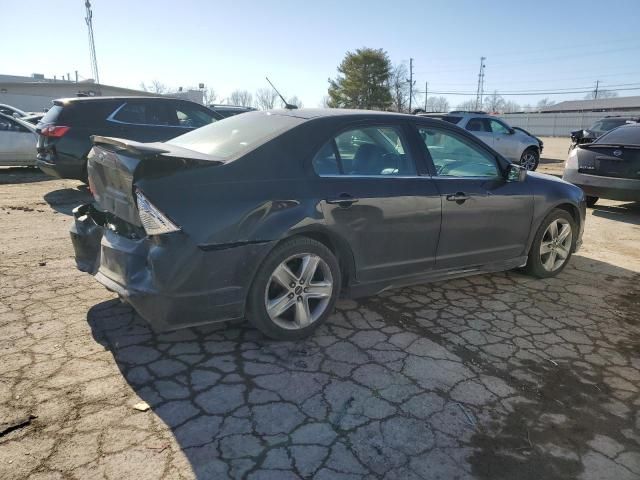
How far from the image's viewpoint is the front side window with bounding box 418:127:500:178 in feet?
13.7

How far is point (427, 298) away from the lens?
177 inches

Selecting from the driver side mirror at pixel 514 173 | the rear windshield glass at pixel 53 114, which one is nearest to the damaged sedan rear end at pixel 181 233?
the driver side mirror at pixel 514 173

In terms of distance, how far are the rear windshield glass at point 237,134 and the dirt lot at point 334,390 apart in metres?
1.31

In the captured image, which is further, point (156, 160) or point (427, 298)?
point (427, 298)

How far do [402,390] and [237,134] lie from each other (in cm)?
217

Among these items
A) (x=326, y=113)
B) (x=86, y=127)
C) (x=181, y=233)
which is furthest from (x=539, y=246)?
(x=86, y=127)

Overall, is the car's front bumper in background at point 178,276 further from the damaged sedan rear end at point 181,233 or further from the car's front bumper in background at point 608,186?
the car's front bumper in background at point 608,186

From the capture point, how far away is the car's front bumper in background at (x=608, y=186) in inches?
318

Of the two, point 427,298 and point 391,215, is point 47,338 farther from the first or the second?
point 427,298

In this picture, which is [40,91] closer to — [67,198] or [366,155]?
[67,198]

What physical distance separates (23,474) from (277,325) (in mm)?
1659

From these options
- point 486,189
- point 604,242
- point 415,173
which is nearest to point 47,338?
point 415,173

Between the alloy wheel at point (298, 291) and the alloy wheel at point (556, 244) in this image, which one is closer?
the alloy wheel at point (298, 291)

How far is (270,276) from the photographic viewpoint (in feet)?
10.9
